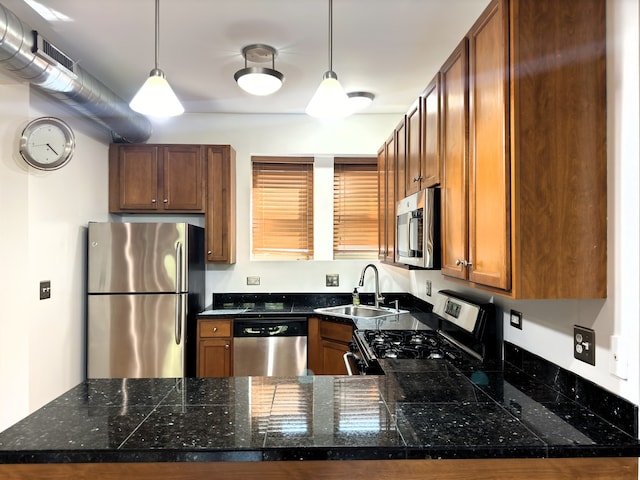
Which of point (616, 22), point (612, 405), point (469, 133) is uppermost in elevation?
point (616, 22)

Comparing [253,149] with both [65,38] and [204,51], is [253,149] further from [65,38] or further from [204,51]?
[65,38]

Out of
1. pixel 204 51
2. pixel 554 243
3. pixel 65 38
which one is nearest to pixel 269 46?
pixel 204 51

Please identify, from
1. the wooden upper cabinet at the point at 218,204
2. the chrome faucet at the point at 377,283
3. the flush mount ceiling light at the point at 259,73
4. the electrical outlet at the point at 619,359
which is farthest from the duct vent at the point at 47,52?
the electrical outlet at the point at 619,359

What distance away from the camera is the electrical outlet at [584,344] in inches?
52.2

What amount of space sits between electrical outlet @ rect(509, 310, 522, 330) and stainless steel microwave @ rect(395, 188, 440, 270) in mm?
410

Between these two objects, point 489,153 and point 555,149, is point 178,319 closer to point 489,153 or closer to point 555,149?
point 489,153

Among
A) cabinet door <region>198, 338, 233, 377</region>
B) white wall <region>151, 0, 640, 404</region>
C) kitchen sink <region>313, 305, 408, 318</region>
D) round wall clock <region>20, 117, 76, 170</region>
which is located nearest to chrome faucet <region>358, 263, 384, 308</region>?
kitchen sink <region>313, 305, 408, 318</region>

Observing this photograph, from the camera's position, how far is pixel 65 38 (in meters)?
2.34

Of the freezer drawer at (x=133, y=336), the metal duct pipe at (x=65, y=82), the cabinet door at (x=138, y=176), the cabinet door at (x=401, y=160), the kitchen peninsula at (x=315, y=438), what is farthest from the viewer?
the cabinet door at (x=138, y=176)

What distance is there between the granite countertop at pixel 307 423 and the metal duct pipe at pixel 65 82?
1.63m

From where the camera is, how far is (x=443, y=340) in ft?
7.83

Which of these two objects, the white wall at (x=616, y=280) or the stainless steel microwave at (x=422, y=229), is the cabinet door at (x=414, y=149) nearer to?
the stainless steel microwave at (x=422, y=229)

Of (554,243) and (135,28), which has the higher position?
(135,28)

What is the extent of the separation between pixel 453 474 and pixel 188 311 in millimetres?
2471
